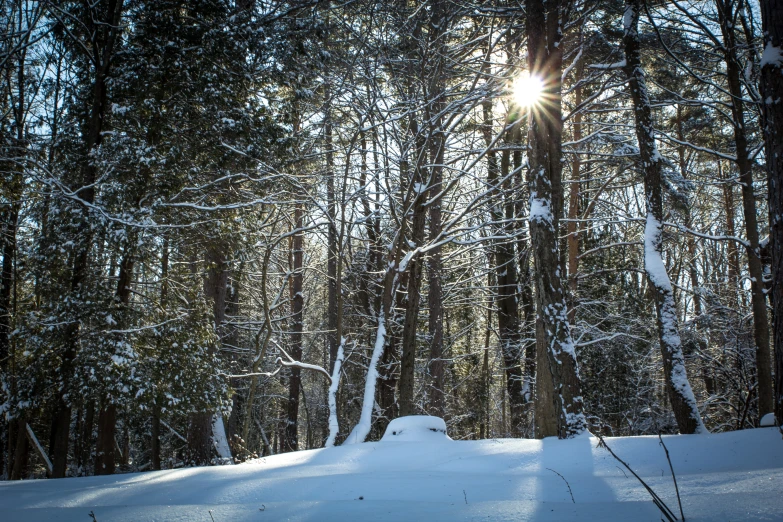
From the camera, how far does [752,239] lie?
8.49 m

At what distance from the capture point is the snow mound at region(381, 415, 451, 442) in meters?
5.61

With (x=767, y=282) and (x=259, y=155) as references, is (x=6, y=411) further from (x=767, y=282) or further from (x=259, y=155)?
(x=767, y=282)

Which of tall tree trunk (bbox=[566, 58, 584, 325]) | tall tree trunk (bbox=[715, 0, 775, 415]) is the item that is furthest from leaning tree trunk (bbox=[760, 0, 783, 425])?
tall tree trunk (bbox=[566, 58, 584, 325])

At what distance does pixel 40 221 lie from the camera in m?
9.14

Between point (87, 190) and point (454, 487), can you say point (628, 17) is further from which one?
point (87, 190)

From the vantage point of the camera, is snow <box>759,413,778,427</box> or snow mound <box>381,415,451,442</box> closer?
snow <box>759,413,778,427</box>

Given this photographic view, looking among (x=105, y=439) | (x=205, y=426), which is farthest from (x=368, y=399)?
(x=105, y=439)

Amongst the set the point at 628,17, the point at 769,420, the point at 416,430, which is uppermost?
the point at 628,17

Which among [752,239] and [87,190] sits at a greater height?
[87,190]

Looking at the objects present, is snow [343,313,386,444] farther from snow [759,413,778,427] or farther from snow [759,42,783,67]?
snow [759,42,783,67]

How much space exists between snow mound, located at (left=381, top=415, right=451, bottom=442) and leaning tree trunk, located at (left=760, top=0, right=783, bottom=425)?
3.27m

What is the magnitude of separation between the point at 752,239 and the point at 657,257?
9.71ft

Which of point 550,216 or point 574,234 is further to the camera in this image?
point 574,234

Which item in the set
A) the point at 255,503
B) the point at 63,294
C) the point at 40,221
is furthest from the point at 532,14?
the point at 40,221
